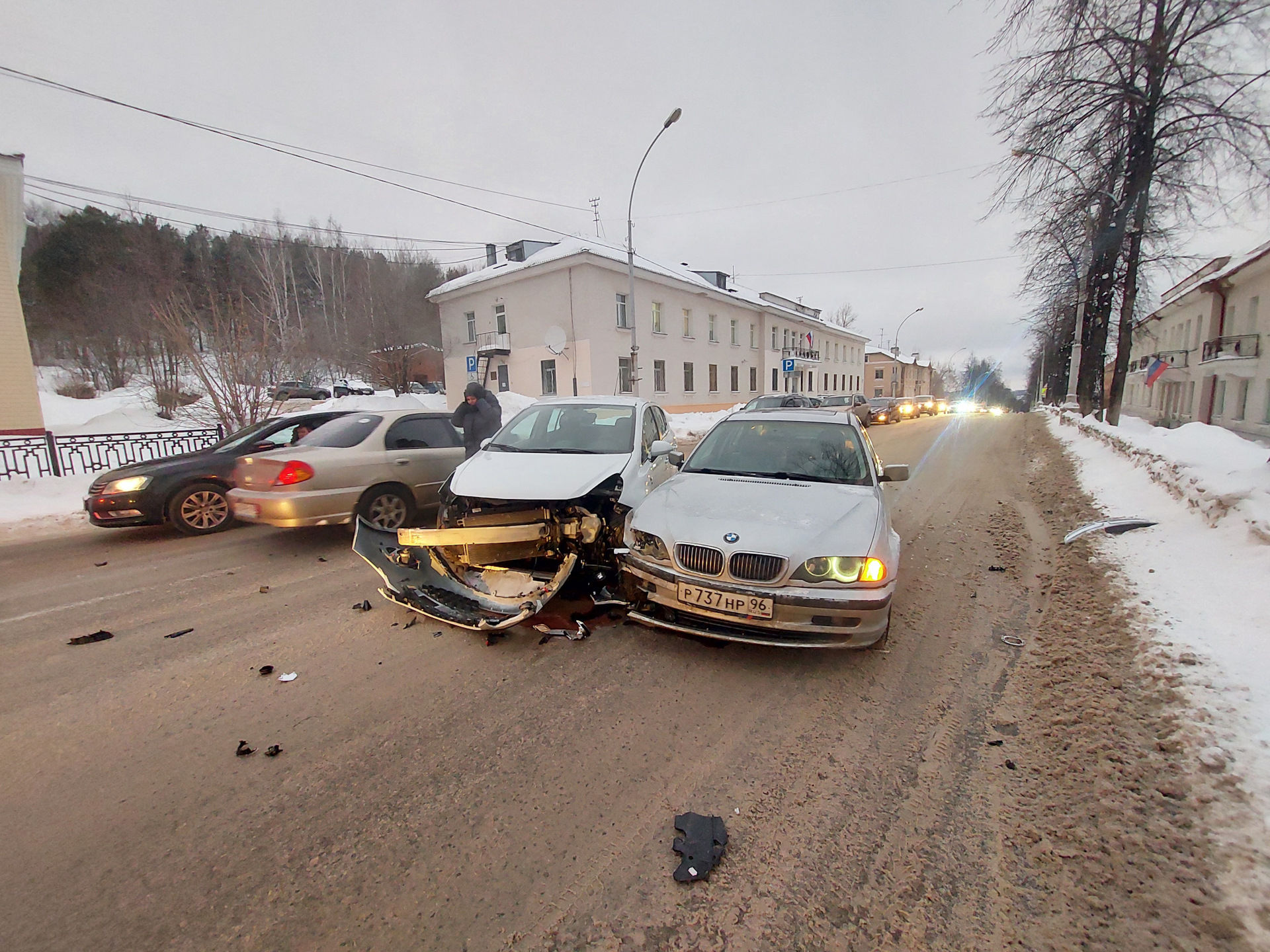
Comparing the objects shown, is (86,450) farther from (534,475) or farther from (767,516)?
(767,516)

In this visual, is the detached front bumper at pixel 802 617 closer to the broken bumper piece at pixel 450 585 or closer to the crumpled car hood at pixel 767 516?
the crumpled car hood at pixel 767 516

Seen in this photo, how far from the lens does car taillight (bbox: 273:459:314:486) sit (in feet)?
18.3

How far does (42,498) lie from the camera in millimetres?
8117

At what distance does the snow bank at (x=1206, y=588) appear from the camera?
2.47m

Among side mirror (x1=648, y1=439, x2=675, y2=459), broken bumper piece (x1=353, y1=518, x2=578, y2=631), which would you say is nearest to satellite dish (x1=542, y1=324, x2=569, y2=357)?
side mirror (x1=648, y1=439, x2=675, y2=459)

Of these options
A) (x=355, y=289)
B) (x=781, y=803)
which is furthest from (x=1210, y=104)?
(x=355, y=289)

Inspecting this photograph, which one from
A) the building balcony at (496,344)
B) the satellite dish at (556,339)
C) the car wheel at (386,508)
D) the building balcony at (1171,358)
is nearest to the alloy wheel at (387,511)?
the car wheel at (386,508)

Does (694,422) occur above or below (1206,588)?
above

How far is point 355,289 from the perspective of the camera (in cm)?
4584

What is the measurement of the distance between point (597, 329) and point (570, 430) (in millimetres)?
20589

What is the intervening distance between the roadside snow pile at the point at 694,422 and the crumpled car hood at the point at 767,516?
43.4ft

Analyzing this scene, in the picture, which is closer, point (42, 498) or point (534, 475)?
point (534, 475)

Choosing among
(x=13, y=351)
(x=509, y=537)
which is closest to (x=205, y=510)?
(x=509, y=537)

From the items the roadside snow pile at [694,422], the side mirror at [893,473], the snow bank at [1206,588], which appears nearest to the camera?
the snow bank at [1206,588]
